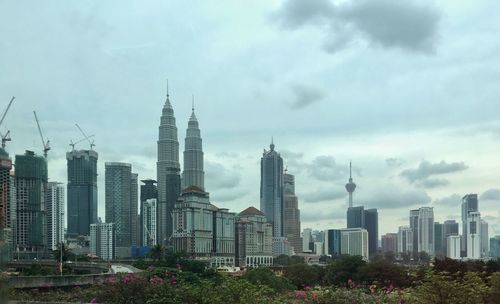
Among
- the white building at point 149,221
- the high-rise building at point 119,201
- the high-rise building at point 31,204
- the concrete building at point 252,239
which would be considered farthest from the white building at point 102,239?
the concrete building at point 252,239

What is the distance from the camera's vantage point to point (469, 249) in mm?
Answer: 197375

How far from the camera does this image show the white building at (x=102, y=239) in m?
167

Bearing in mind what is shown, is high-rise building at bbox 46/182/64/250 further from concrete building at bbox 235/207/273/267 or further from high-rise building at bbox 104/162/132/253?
concrete building at bbox 235/207/273/267

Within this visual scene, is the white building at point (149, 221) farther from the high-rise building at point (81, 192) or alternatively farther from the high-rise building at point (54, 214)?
the high-rise building at point (54, 214)

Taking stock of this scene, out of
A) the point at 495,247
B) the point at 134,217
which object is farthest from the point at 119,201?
the point at 495,247

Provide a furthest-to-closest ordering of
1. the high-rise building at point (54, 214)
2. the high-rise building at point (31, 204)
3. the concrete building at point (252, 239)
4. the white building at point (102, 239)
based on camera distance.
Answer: the white building at point (102, 239)
the concrete building at point (252, 239)
the high-rise building at point (54, 214)
the high-rise building at point (31, 204)

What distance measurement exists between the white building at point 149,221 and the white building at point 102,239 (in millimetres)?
16183

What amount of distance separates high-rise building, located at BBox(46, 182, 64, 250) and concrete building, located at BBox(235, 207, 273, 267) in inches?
1926

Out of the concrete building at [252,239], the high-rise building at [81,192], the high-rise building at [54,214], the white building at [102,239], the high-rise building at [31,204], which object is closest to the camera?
the high-rise building at [31,204]

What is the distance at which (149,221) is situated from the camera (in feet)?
612

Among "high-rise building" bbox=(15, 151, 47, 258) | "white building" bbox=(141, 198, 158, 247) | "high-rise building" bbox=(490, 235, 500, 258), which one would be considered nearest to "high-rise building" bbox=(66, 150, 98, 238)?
"white building" bbox=(141, 198, 158, 247)

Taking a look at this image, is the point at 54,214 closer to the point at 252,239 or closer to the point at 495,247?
the point at 252,239

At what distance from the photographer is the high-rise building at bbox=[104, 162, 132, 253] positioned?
18438 centimetres

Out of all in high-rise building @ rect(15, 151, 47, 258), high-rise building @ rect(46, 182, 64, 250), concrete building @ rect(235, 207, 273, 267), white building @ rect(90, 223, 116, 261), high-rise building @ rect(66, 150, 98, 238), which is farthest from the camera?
high-rise building @ rect(66, 150, 98, 238)
